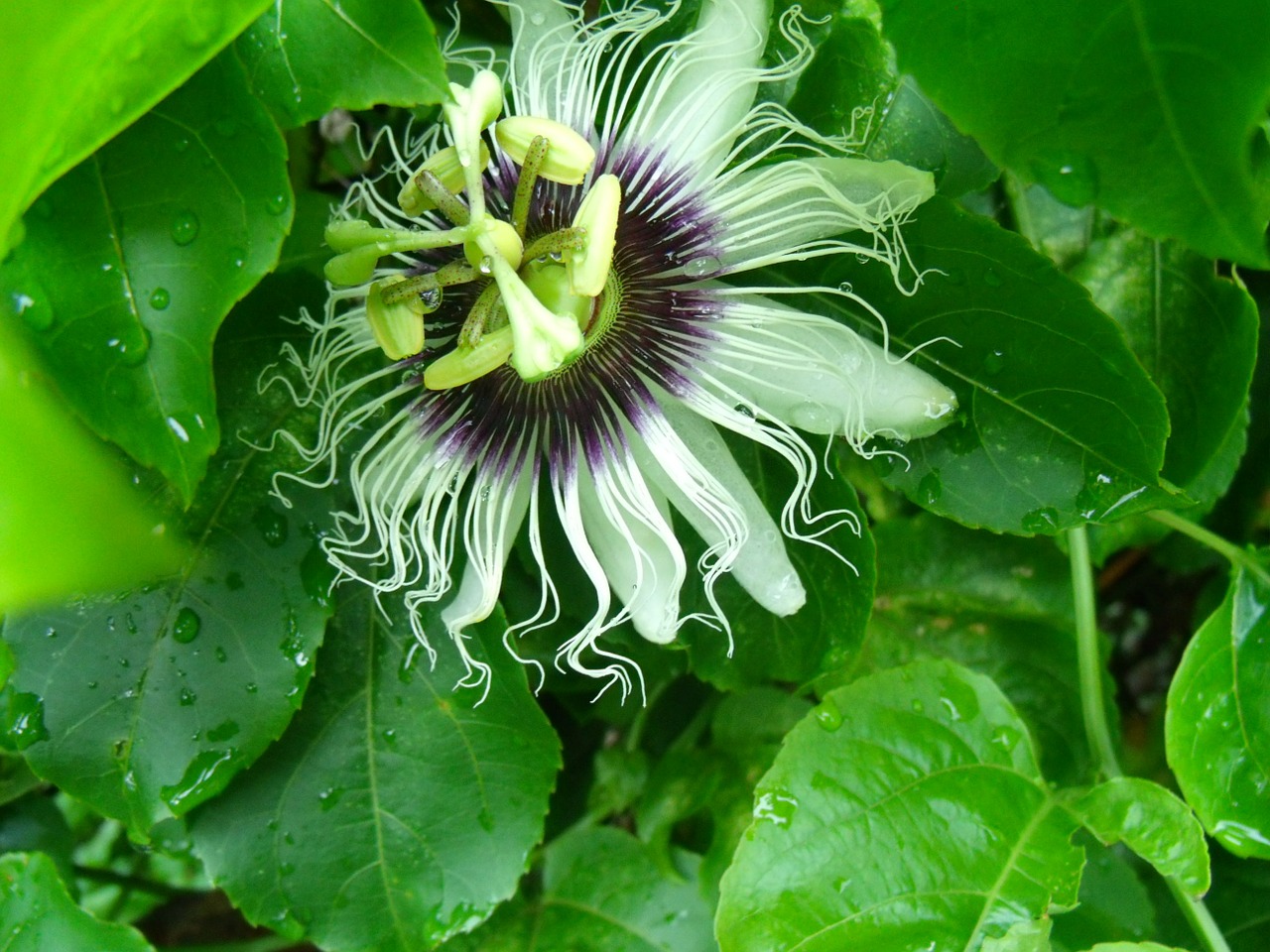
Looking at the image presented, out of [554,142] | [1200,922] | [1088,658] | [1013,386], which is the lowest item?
[1200,922]

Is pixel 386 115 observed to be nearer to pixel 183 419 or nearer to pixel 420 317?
pixel 420 317

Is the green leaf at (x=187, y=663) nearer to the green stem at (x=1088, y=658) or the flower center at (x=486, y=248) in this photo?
the flower center at (x=486, y=248)

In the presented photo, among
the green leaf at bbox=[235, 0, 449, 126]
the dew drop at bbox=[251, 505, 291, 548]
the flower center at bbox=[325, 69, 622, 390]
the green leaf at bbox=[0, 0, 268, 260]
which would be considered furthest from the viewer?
the dew drop at bbox=[251, 505, 291, 548]

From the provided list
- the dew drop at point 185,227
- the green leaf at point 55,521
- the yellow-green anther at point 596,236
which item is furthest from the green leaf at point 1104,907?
the green leaf at point 55,521

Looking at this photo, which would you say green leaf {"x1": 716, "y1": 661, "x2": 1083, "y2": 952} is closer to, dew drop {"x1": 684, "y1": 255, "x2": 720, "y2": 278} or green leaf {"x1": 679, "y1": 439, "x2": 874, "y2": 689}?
green leaf {"x1": 679, "y1": 439, "x2": 874, "y2": 689}

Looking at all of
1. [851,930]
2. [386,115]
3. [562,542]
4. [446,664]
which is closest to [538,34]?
[386,115]

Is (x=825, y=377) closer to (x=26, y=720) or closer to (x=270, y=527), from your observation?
(x=270, y=527)

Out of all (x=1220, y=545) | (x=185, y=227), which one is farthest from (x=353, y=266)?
(x=1220, y=545)

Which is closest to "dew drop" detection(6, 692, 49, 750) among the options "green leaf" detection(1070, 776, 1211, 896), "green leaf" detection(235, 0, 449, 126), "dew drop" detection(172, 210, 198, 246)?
"dew drop" detection(172, 210, 198, 246)
